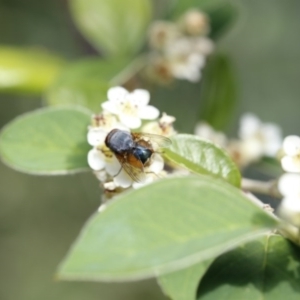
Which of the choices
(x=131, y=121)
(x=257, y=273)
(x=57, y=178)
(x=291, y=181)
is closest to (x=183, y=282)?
(x=257, y=273)

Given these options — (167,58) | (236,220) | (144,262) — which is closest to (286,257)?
(236,220)

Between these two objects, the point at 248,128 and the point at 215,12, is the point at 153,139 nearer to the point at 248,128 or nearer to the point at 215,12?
the point at 248,128

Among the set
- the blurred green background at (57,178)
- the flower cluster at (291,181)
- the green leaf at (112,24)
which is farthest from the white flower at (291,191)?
the blurred green background at (57,178)

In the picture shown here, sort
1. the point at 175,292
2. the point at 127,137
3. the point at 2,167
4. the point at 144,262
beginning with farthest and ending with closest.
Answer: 1. the point at 2,167
2. the point at 127,137
3. the point at 175,292
4. the point at 144,262

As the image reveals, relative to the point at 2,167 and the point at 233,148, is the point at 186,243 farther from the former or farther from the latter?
the point at 2,167

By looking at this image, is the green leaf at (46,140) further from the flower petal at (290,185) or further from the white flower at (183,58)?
the white flower at (183,58)

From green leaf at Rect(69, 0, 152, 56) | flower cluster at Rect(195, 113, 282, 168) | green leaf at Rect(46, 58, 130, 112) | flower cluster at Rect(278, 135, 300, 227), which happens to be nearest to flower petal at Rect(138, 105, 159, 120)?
flower cluster at Rect(278, 135, 300, 227)
